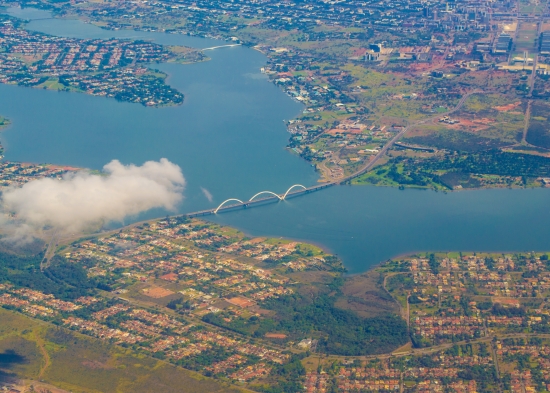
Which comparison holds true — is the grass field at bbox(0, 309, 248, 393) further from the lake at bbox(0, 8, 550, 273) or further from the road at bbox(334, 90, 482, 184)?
the road at bbox(334, 90, 482, 184)

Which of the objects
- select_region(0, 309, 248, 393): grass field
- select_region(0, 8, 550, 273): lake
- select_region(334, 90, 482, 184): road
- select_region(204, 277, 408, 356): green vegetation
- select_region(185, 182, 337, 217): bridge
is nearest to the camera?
select_region(0, 309, 248, 393): grass field

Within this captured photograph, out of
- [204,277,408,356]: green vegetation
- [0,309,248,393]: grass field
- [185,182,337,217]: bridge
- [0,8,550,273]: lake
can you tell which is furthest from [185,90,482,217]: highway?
[0,309,248,393]: grass field

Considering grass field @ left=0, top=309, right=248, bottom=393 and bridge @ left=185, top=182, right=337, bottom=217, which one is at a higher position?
bridge @ left=185, top=182, right=337, bottom=217

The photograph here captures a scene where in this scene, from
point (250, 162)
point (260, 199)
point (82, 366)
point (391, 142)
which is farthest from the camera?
point (391, 142)

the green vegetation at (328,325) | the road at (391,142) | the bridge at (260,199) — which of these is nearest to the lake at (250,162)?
the bridge at (260,199)

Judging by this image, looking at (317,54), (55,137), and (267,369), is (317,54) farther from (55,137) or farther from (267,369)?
(267,369)

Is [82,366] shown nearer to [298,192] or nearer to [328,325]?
[328,325]

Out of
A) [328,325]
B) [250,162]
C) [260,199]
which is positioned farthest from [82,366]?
[250,162]
